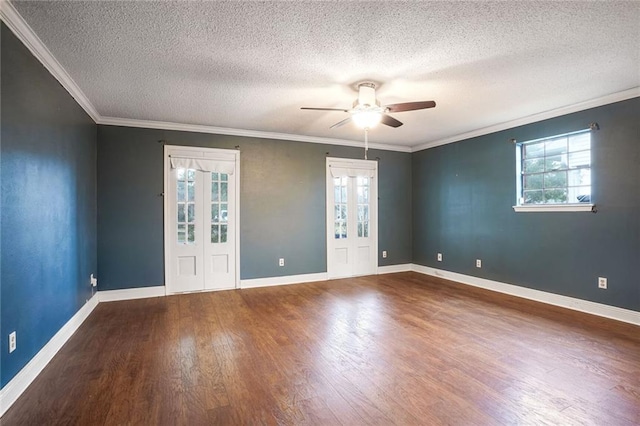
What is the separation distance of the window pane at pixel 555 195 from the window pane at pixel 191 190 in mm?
4996

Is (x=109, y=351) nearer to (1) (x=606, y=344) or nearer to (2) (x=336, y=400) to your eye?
(2) (x=336, y=400)

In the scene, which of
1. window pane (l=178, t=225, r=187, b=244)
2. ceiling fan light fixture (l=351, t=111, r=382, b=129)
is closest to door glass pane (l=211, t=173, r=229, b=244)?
window pane (l=178, t=225, r=187, b=244)

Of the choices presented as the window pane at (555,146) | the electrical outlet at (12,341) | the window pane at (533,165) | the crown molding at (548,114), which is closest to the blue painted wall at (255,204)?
the crown molding at (548,114)

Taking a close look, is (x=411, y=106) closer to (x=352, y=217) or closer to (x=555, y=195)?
(x=555, y=195)

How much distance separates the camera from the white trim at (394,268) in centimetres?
601

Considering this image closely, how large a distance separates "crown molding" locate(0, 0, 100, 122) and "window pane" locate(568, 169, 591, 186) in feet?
18.1

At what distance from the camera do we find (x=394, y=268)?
6.14 m

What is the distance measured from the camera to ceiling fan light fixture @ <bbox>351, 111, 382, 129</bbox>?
3.08m

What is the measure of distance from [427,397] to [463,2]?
2523mm

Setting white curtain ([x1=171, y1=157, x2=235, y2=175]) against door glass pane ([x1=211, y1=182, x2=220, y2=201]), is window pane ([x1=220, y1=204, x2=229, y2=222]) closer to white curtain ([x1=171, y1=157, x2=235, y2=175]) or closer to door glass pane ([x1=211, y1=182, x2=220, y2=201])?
door glass pane ([x1=211, y1=182, x2=220, y2=201])

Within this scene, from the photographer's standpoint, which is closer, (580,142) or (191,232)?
(580,142)

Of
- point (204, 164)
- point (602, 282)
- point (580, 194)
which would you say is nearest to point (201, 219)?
point (204, 164)

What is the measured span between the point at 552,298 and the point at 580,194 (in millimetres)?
1373

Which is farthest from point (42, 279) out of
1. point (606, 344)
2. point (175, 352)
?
point (606, 344)
